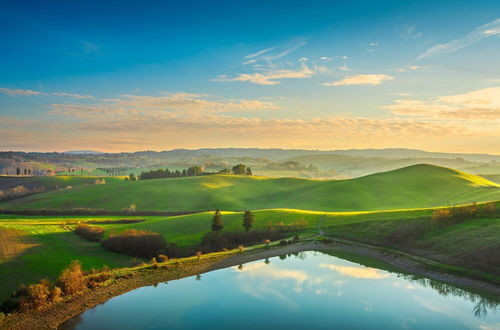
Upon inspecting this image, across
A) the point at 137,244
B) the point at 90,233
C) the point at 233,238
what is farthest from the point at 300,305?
the point at 90,233

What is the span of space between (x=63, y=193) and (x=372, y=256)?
132442 mm

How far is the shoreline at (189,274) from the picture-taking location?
31.0 metres

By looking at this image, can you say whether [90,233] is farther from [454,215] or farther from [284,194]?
[284,194]

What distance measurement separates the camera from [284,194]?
152m

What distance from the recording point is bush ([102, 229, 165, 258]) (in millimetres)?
63500

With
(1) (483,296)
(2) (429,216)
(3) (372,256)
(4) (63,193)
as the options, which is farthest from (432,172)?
(4) (63,193)

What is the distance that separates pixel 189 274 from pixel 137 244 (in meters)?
22.7

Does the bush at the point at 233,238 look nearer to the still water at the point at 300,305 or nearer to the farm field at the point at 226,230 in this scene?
the farm field at the point at 226,230

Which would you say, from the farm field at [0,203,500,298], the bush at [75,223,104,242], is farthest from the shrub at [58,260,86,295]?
the bush at [75,223,104,242]

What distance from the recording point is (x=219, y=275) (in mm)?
45312

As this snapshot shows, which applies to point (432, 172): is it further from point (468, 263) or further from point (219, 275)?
point (219, 275)

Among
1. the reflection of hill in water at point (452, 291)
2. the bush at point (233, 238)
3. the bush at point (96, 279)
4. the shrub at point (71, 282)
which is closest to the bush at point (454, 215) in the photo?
the reflection of hill in water at point (452, 291)

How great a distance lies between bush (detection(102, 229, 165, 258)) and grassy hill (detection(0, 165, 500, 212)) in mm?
56443

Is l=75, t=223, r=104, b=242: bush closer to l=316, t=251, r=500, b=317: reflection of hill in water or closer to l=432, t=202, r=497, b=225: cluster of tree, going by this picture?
l=316, t=251, r=500, b=317: reflection of hill in water
